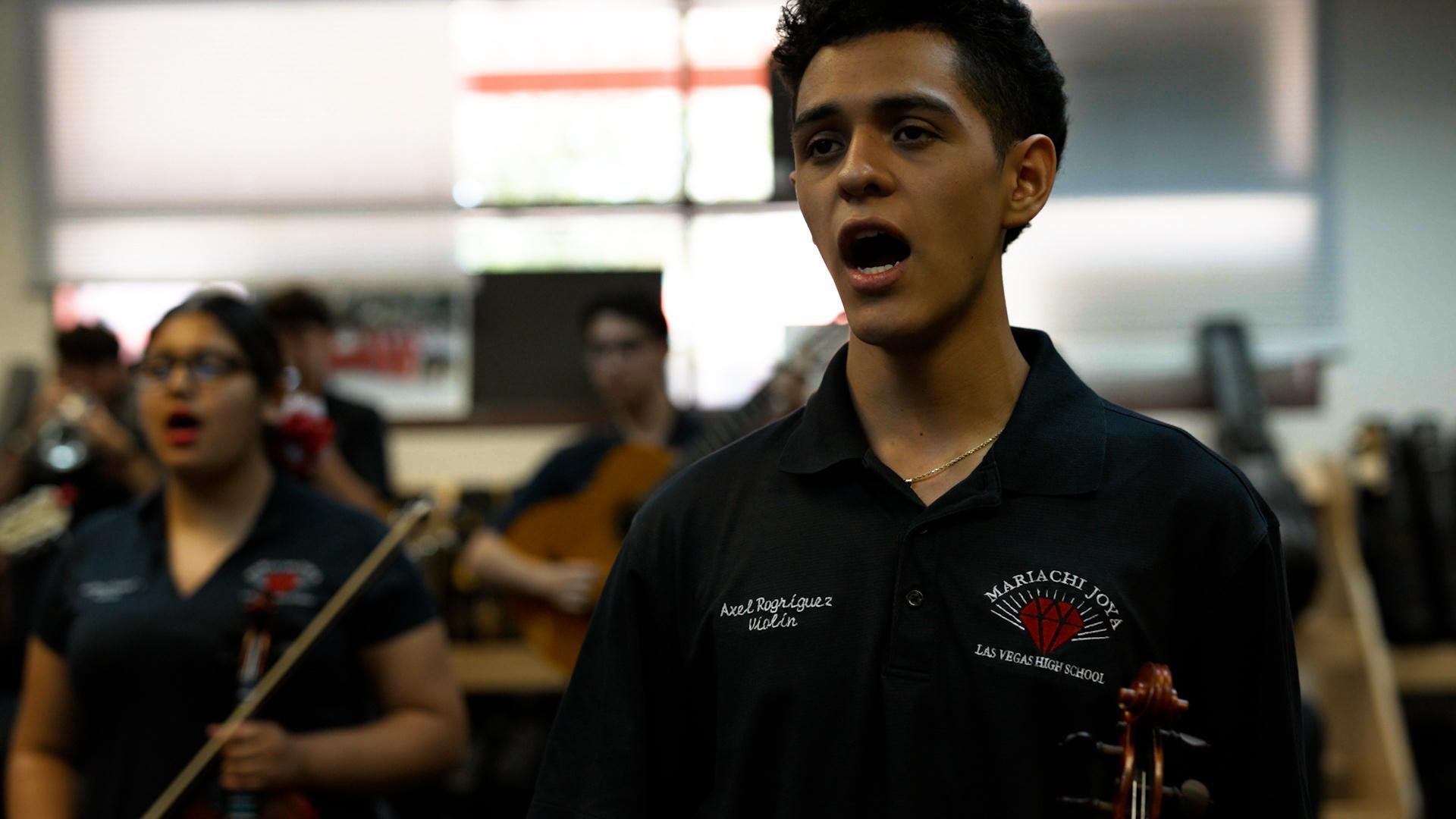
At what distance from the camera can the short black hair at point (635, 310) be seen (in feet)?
13.8

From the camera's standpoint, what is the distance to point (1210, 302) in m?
5.98

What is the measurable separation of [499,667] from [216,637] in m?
2.82

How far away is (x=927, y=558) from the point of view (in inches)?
52.3

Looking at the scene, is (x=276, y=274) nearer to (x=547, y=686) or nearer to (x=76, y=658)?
(x=547, y=686)

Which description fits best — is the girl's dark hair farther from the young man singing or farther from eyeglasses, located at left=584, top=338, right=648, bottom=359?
the young man singing

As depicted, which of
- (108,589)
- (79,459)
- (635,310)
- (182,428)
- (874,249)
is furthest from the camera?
(635,310)

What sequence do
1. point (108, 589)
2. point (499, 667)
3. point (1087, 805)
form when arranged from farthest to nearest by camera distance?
point (499, 667)
point (108, 589)
point (1087, 805)

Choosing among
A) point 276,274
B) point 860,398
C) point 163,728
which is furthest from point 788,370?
point 276,274

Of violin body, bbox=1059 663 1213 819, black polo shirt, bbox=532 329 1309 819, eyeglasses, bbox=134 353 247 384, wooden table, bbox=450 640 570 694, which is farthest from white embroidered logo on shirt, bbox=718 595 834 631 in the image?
wooden table, bbox=450 640 570 694

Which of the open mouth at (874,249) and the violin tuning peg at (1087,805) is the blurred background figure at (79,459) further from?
the violin tuning peg at (1087,805)

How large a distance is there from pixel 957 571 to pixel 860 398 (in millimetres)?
219

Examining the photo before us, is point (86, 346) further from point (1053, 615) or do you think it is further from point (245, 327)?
point (1053, 615)

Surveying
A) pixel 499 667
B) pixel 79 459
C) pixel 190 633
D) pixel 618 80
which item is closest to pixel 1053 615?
pixel 190 633

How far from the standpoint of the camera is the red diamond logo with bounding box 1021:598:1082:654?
128cm
